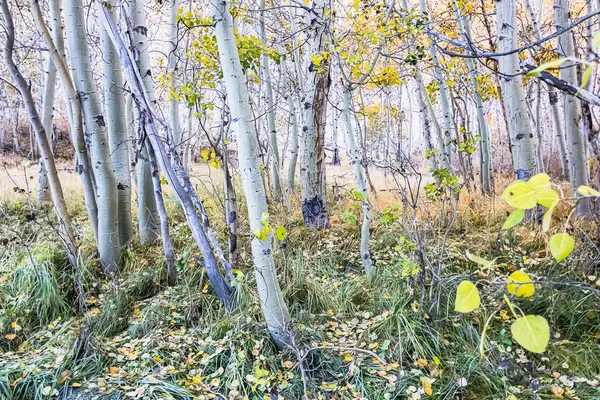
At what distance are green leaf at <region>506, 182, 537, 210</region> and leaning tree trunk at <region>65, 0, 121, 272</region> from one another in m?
3.57

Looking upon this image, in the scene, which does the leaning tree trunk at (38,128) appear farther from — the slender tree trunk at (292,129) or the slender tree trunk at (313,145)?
the slender tree trunk at (292,129)

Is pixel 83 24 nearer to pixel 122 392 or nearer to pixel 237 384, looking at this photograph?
pixel 122 392

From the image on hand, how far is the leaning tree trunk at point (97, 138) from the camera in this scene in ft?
10.9

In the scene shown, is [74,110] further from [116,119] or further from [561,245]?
[561,245]

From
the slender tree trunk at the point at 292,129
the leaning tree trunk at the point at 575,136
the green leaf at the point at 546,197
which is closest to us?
the green leaf at the point at 546,197

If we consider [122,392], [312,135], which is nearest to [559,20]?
[312,135]

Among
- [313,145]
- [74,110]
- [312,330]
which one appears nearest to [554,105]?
[313,145]

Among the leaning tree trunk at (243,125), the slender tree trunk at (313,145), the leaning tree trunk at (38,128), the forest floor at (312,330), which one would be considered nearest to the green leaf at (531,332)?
the forest floor at (312,330)

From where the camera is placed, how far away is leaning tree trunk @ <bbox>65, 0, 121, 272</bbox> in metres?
3.34

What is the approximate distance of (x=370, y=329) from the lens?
2613 millimetres

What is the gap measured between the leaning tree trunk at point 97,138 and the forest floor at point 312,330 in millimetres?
205

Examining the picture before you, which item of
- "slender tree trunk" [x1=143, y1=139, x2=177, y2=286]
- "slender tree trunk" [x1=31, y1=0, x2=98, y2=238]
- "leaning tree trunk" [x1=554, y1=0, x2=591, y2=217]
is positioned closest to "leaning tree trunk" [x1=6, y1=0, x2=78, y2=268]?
"slender tree trunk" [x1=31, y1=0, x2=98, y2=238]

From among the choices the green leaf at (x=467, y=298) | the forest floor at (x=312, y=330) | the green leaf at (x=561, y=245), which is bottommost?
the forest floor at (x=312, y=330)

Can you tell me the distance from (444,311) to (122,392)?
85.6 inches
